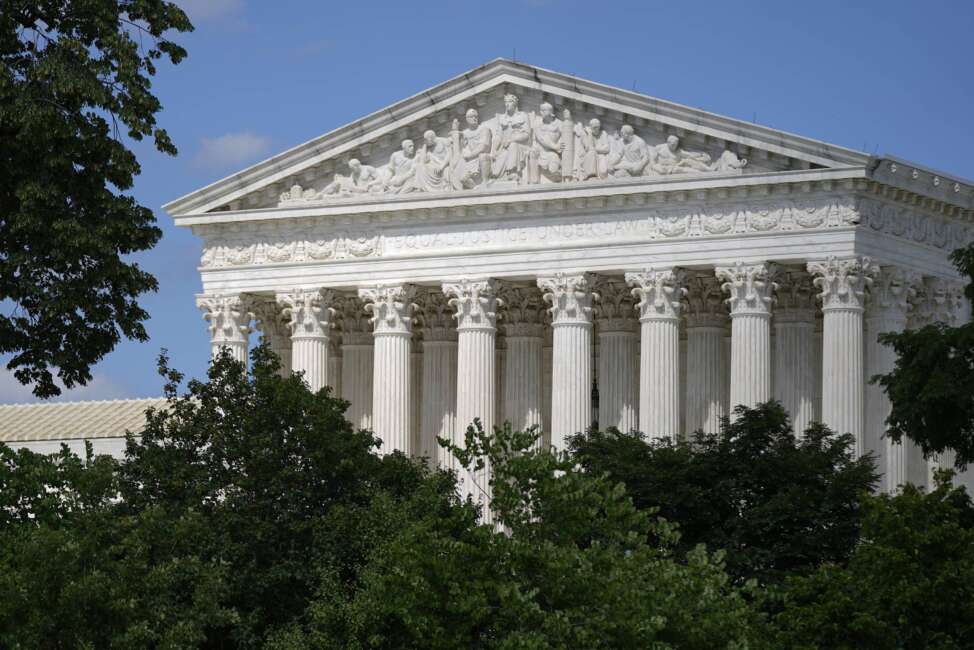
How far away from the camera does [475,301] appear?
289 ft

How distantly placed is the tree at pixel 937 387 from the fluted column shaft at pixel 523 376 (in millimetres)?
33383

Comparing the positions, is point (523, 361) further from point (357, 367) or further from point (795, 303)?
point (795, 303)

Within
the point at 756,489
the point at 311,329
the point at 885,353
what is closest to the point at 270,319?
the point at 311,329

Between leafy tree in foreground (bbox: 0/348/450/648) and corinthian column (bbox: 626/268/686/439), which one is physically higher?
corinthian column (bbox: 626/268/686/439)

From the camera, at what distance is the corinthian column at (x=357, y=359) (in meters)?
96.1

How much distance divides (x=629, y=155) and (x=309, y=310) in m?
14.8

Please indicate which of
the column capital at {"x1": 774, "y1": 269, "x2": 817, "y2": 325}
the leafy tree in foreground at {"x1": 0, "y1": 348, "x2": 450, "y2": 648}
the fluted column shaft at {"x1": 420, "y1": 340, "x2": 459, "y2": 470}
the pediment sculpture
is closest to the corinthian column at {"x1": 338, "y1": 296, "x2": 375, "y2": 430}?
the fluted column shaft at {"x1": 420, "y1": 340, "x2": 459, "y2": 470}

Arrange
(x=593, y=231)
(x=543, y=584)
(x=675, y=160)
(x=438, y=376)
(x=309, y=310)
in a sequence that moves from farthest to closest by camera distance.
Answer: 1. (x=438, y=376)
2. (x=309, y=310)
3. (x=593, y=231)
4. (x=675, y=160)
5. (x=543, y=584)

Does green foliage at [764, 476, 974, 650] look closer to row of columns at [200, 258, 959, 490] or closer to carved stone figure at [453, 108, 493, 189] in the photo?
row of columns at [200, 258, 959, 490]

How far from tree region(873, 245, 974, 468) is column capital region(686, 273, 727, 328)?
27.7 m

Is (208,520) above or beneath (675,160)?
beneath

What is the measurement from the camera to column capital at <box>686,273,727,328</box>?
8825cm

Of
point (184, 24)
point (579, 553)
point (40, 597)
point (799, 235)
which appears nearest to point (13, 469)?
point (40, 597)

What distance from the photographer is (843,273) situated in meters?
80.8
